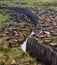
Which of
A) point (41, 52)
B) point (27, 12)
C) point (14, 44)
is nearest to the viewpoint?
point (41, 52)

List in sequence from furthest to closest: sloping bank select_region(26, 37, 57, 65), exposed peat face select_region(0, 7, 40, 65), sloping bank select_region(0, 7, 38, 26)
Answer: sloping bank select_region(0, 7, 38, 26), exposed peat face select_region(0, 7, 40, 65), sloping bank select_region(26, 37, 57, 65)

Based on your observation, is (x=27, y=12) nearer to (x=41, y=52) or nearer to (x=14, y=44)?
(x=14, y=44)

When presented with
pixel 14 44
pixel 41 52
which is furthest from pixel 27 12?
pixel 41 52

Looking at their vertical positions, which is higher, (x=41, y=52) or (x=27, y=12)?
(x=41, y=52)

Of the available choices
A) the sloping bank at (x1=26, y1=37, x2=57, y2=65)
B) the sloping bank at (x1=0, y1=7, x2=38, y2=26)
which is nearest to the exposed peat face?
the sloping bank at (x1=0, y1=7, x2=38, y2=26)

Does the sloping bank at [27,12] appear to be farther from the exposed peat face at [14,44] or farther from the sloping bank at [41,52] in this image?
the sloping bank at [41,52]

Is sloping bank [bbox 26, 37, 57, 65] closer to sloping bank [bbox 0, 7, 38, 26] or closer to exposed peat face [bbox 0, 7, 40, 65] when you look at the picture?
exposed peat face [bbox 0, 7, 40, 65]

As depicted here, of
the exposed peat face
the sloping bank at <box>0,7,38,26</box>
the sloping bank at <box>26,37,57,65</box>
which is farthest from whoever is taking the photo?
the sloping bank at <box>0,7,38,26</box>

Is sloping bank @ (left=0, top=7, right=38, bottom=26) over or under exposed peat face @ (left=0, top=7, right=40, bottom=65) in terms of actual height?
under

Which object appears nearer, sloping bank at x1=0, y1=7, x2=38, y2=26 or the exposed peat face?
the exposed peat face

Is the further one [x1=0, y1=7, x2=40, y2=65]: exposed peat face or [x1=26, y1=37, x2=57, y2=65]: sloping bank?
[x1=0, y1=7, x2=40, y2=65]: exposed peat face

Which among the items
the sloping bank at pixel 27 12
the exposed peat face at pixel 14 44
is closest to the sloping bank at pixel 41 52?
the exposed peat face at pixel 14 44
